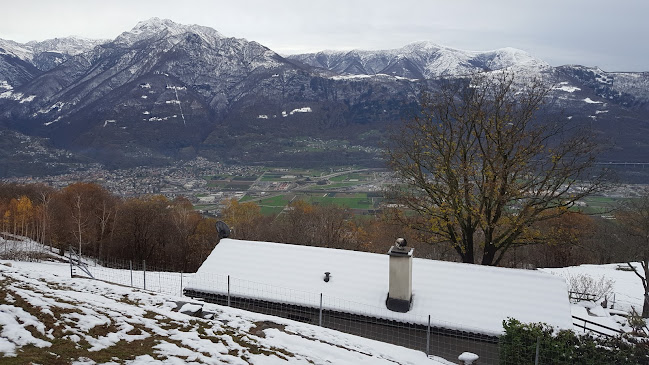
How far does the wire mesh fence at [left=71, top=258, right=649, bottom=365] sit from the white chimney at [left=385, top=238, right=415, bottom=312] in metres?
0.31

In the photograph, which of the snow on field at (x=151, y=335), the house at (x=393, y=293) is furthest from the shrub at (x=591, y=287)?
the snow on field at (x=151, y=335)

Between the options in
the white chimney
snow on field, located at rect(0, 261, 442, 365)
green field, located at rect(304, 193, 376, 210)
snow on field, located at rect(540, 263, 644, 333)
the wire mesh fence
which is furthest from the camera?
green field, located at rect(304, 193, 376, 210)

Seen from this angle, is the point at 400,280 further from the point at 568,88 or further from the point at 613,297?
the point at 568,88

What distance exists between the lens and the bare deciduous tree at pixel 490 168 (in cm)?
1669

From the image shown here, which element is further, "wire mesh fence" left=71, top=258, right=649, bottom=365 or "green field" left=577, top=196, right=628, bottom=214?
"green field" left=577, top=196, right=628, bottom=214

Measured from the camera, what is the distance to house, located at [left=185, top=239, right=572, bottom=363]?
454 inches

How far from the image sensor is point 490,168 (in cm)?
1702

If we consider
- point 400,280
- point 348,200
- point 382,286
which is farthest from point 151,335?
point 348,200

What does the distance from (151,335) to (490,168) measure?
14.2m

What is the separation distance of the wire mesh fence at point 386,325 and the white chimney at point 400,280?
0.31 meters

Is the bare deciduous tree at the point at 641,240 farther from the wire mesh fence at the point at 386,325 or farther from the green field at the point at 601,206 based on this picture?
the wire mesh fence at the point at 386,325

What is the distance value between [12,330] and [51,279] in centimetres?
751

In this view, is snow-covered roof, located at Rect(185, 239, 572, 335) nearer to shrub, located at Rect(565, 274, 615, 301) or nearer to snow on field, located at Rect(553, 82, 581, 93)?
shrub, located at Rect(565, 274, 615, 301)

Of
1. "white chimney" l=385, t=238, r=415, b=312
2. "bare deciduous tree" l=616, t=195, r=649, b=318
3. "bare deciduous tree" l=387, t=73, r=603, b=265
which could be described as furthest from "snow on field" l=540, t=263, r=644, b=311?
"white chimney" l=385, t=238, r=415, b=312
